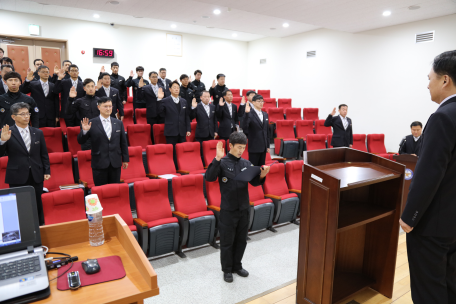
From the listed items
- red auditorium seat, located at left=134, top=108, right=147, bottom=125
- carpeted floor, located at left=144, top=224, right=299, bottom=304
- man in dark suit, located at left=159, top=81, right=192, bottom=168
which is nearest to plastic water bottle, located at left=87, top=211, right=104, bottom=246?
carpeted floor, located at left=144, top=224, right=299, bottom=304

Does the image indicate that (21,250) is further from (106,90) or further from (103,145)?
(106,90)

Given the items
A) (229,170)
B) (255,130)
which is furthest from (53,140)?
(229,170)

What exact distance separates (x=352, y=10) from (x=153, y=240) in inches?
177

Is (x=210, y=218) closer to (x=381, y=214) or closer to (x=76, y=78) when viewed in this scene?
(x=381, y=214)

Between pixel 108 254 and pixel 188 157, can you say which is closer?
pixel 108 254

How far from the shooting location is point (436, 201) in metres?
1.36

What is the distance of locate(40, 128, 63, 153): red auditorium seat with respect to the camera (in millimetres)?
3874

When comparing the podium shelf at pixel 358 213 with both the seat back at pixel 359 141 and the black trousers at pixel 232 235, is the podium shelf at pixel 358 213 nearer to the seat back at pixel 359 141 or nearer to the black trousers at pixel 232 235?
the black trousers at pixel 232 235

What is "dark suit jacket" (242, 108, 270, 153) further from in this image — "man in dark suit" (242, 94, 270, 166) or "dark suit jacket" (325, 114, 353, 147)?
"dark suit jacket" (325, 114, 353, 147)

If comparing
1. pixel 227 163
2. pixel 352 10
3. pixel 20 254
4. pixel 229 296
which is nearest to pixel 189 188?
pixel 227 163

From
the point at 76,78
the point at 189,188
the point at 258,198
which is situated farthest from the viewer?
the point at 76,78

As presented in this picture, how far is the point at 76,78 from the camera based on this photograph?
4.34m

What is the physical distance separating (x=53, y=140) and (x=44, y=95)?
2.23ft

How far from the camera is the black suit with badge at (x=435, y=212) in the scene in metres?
1.29
